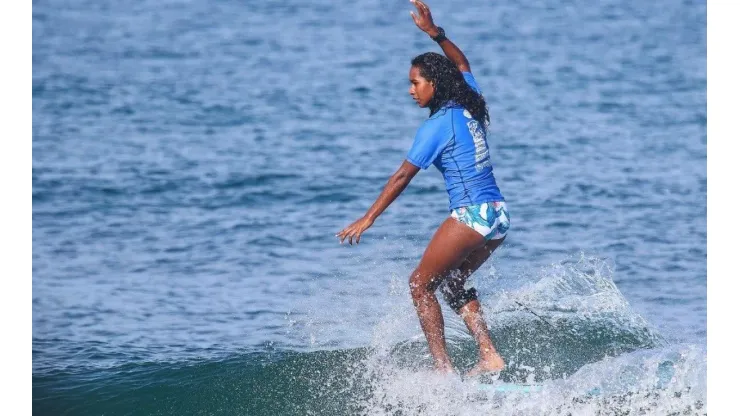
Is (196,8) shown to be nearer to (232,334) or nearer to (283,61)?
(283,61)

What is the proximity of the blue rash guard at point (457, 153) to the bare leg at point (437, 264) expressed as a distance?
17 cm

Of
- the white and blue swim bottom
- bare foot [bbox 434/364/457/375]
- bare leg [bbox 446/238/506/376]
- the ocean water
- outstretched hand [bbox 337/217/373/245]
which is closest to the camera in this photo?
outstretched hand [bbox 337/217/373/245]

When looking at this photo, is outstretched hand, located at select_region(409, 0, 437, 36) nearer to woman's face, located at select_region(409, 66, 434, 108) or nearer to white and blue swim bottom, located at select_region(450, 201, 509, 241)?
woman's face, located at select_region(409, 66, 434, 108)

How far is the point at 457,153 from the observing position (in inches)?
290

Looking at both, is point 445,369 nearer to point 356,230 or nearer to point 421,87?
point 356,230

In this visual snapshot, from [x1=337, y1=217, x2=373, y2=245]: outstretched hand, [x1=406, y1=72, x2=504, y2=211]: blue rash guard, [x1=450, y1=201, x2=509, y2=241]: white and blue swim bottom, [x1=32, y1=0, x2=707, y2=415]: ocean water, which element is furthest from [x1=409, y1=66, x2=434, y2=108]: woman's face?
[x1=32, y1=0, x2=707, y2=415]: ocean water

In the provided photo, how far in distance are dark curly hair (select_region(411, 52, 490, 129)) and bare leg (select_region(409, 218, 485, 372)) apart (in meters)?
0.66

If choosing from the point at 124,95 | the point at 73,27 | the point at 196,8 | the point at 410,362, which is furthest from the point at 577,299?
the point at 196,8

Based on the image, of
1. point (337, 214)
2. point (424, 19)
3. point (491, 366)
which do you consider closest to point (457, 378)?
point (491, 366)

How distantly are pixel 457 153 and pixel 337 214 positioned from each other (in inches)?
240

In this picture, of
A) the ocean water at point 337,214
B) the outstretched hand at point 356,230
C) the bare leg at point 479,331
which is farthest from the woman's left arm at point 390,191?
the ocean water at point 337,214

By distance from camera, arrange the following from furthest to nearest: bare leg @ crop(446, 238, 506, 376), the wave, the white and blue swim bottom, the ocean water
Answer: the ocean water < bare leg @ crop(446, 238, 506, 376) < the wave < the white and blue swim bottom

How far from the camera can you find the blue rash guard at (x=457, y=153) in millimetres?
7285

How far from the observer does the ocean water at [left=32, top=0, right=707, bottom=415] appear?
8273 millimetres
